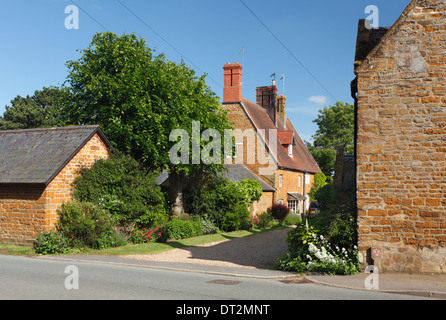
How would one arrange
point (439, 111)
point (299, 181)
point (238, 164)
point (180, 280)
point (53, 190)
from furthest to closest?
point (299, 181)
point (238, 164)
point (53, 190)
point (439, 111)
point (180, 280)

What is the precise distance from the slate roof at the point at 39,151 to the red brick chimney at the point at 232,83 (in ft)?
57.4

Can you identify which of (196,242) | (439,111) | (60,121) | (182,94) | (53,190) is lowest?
(196,242)

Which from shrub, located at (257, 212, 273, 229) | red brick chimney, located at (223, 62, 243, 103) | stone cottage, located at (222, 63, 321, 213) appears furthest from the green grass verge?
red brick chimney, located at (223, 62, 243, 103)

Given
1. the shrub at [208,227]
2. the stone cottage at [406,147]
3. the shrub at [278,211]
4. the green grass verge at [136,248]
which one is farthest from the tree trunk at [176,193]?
the stone cottage at [406,147]

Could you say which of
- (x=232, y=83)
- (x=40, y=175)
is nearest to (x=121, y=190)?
(x=40, y=175)

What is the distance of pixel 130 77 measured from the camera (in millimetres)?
20984

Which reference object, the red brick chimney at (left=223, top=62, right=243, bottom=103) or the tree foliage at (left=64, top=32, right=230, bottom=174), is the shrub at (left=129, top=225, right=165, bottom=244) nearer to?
the tree foliage at (left=64, top=32, right=230, bottom=174)

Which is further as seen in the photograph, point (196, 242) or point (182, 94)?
point (182, 94)

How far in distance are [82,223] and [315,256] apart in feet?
28.8

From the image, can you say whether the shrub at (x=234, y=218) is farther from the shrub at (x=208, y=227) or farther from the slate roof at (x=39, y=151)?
the slate roof at (x=39, y=151)

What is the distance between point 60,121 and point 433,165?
19.2 m

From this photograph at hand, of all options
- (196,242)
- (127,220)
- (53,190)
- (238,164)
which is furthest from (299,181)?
(53,190)

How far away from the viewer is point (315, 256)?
1182 cm
